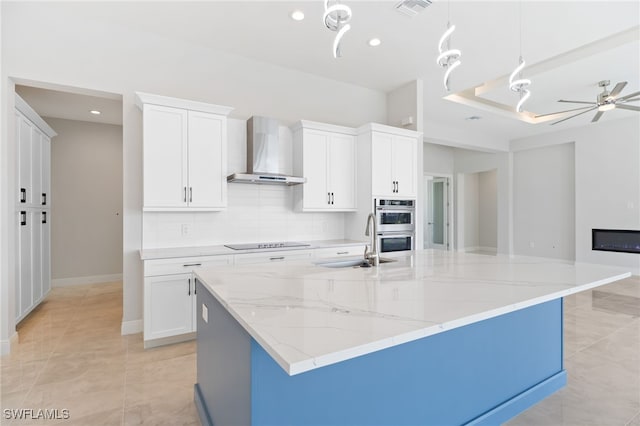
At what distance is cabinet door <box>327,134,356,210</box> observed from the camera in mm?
4176

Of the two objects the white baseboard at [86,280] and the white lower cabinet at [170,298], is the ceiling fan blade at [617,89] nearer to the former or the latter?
the white lower cabinet at [170,298]

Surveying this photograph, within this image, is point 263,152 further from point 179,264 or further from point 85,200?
point 85,200

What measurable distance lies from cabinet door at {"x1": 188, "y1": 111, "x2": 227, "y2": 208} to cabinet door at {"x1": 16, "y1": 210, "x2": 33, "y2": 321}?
6.26 ft

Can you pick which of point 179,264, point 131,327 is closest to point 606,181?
point 179,264

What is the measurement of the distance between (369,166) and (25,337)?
410 centimetres

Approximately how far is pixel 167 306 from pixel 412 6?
11.0 ft

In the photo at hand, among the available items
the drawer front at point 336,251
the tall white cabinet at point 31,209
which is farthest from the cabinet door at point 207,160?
the tall white cabinet at point 31,209

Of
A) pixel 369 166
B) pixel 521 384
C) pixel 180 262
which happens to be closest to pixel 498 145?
pixel 369 166

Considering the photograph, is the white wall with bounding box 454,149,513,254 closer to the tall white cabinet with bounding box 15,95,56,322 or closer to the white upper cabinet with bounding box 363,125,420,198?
the white upper cabinet with bounding box 363,125,420,198

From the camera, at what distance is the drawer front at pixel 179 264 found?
2.88 metres

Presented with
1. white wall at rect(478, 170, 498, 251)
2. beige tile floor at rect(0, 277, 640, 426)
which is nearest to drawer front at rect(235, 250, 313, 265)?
beige tile floor at rect(0, 277, 640, 426)

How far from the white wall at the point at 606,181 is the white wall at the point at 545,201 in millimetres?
320

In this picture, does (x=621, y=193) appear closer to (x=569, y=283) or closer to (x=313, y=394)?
(x=569, y=283)

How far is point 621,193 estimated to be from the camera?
633 centimetres
